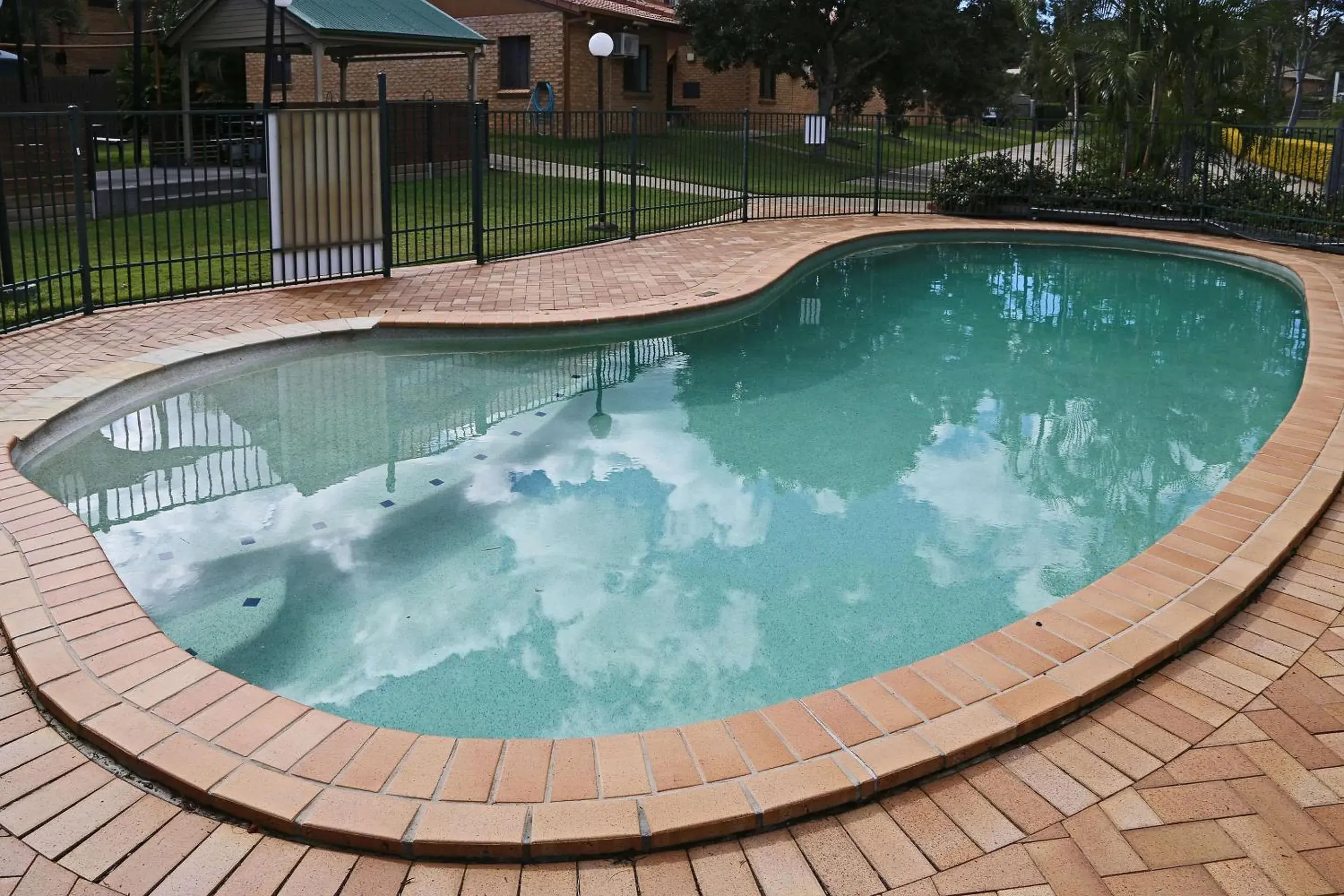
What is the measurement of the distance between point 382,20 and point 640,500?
16801 millimetres

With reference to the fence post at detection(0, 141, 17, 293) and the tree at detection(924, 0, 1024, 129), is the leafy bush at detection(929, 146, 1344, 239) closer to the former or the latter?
the tree at detection(924, 0, 1024, 129)

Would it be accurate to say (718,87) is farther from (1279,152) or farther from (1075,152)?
(1279,152)

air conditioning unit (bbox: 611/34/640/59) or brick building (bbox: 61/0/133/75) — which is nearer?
air conditioning unit (bbox: 611/34/640/59)

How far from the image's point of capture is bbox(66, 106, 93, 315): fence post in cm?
774

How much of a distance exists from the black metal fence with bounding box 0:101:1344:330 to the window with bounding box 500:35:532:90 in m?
5.64

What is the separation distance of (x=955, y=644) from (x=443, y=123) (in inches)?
703

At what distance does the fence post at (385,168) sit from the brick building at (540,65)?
14542mm

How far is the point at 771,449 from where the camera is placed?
6.36 m

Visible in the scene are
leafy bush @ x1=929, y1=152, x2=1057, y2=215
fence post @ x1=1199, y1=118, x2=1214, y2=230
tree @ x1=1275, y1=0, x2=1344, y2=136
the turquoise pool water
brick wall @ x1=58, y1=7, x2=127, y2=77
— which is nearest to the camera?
the turquoise pool water

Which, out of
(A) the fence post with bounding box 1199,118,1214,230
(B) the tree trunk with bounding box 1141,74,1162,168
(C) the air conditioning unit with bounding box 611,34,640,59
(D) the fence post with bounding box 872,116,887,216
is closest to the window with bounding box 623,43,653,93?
(C) the air conditioning unit with bounding box 611,34,640,59

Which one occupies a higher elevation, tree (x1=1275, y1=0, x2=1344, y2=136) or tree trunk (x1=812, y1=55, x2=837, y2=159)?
tree (x1=1275, y1=0, x2=1344, y2=136)

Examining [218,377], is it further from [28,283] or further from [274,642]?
[274,642]

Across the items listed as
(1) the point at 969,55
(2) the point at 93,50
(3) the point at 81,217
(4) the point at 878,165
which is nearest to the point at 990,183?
(4) the point at 878,165

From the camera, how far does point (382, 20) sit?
19.4 m
